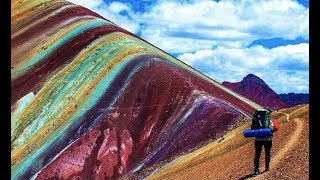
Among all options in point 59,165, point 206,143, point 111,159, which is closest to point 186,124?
point 206,143

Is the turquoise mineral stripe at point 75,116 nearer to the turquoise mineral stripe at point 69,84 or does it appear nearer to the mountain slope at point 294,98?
the turquoise mineral stripe at point 69,84

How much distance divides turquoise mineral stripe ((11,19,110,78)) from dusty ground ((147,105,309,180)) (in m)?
23.6

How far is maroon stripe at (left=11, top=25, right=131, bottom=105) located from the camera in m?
47.5

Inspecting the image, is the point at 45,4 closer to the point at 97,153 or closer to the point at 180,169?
the point at 97,153

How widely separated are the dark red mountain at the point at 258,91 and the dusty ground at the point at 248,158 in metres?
54.6

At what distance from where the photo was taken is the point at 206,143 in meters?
37.2

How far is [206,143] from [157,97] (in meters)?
8.69

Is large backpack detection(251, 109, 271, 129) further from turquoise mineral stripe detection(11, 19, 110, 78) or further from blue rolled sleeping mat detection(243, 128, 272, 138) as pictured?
turquoise mineral stripe detection(11, 19, 110, 78)

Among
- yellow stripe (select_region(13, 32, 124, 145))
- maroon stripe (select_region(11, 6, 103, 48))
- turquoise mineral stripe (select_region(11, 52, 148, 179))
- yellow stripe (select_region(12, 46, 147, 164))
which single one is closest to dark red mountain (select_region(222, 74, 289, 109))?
maroon stripe (select_region(11, 6, 103, 48))

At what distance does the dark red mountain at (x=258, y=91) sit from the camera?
86.9m

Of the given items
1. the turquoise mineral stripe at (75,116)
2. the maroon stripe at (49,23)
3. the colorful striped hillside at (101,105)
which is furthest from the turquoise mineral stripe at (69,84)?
the maroon stripe at (49,23)

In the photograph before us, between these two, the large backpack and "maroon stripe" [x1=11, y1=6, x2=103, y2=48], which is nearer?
the large backpack

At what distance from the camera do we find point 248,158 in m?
24.0

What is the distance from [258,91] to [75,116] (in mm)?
55260
